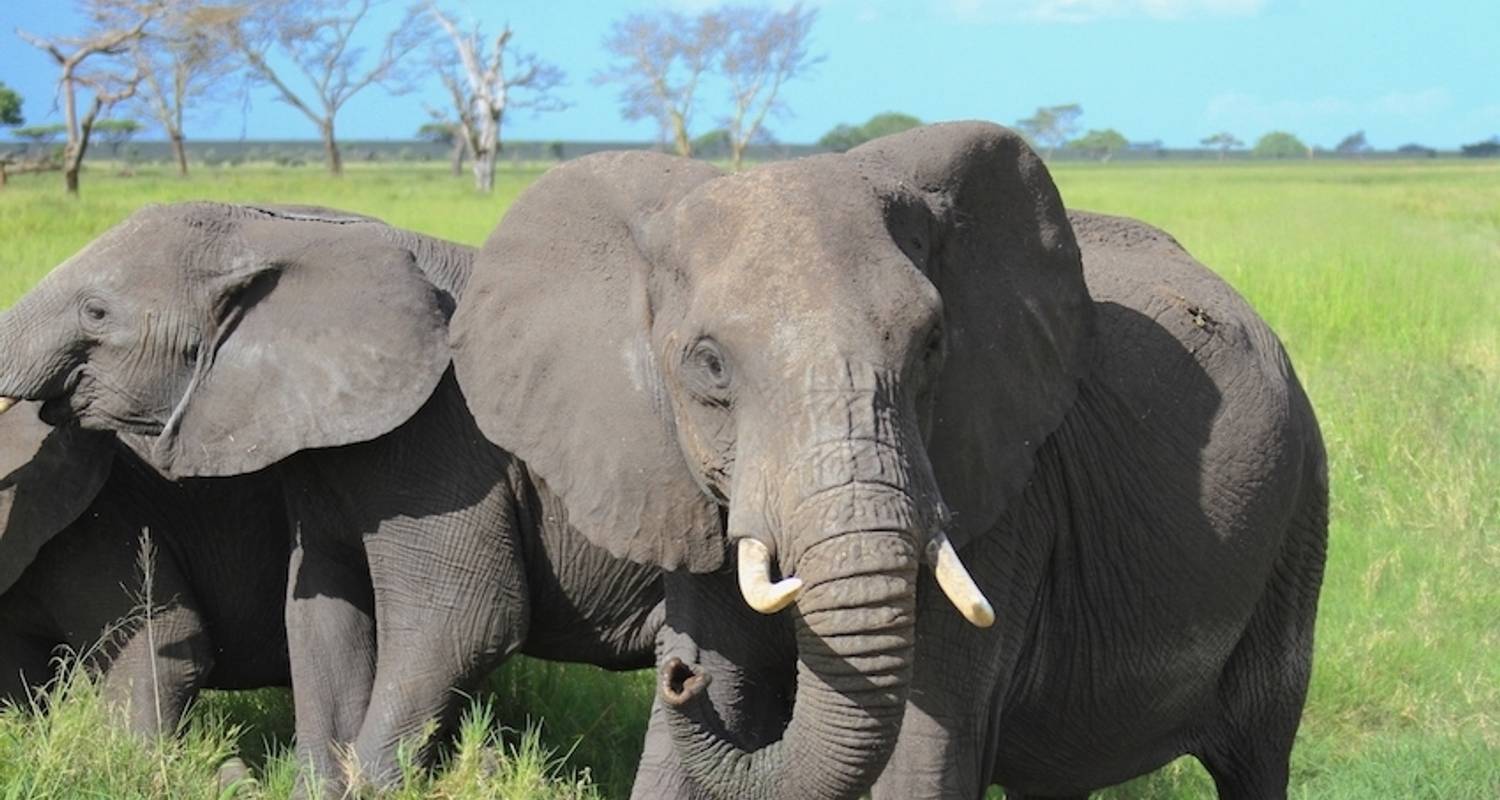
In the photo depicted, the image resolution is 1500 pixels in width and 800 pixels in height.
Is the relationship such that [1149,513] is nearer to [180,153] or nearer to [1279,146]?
[180,153]

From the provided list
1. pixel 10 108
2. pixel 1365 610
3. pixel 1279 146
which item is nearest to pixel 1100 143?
pixel 1279 146

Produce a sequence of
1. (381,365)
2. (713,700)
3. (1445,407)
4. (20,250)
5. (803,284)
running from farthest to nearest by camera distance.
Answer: (20,250)
(1445,407)
(381,365)
(713,700)
(803,284)

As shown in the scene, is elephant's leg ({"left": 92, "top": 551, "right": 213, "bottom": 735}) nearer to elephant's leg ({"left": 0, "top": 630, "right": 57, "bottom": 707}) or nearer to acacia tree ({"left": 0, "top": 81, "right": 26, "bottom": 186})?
elephant's leg ({"left": 0, "top": 630, "right": 57, "bottom": 707})

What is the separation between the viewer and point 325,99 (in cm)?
4725

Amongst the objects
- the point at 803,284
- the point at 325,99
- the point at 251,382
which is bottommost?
the point at 325,99

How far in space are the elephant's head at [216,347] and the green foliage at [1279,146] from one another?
114745mm

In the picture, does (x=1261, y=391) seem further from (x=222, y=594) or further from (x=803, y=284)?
(x=222, y=594)

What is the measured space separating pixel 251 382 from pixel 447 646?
691 mm

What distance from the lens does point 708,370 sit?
2674 millimetres

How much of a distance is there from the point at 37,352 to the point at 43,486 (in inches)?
15.2

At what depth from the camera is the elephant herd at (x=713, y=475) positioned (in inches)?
103

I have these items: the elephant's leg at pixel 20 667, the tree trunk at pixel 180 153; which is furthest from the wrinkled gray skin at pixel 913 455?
the tree trunk at pixel 180 153

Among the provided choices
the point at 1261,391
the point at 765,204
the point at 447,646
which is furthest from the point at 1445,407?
the point at 765,204

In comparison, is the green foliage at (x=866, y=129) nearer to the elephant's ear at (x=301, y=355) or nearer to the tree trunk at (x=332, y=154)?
the tree trunk at (x=332, y=154)
